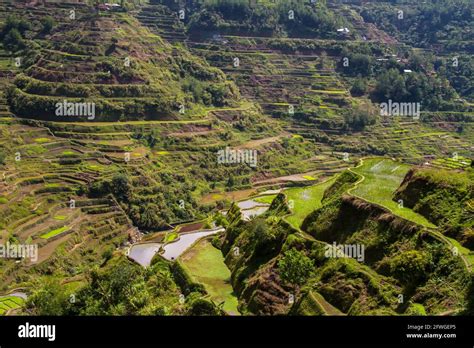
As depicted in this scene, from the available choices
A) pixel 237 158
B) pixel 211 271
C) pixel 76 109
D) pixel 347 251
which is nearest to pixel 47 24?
pixel 76 109

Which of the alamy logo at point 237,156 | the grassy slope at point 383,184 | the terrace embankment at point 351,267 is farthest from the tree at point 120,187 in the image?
the grassy slope at point 383,184

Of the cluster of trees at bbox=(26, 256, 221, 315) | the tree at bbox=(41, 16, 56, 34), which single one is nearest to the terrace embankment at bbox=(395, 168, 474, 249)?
the cluster of trees at bbox=(26, 256, 221, 315)

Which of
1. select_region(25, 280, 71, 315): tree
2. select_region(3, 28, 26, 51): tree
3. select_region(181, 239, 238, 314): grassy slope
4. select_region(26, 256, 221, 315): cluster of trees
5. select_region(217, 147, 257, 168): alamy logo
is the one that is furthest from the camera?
select_region(3, 28, 26, 51): tree

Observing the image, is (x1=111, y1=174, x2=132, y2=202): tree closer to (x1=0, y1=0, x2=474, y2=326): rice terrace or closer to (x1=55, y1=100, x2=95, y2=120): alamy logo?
(x1=0, y1=0, x2=474, y2=326): rice terrace

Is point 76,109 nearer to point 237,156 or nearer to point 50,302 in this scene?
point 237,156

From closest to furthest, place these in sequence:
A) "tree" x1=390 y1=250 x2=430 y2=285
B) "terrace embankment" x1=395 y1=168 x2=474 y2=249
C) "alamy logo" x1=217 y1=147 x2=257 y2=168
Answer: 1. "tree" x1=390 y1=250 x2=430 y2=285
2. "terrace embankment" x1=395 y1=168 x2=474 y2=249
3. "alamy logo" x1=217 y1=147 x2=257 y2=168

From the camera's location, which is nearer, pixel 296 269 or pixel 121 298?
pixel 296 269
